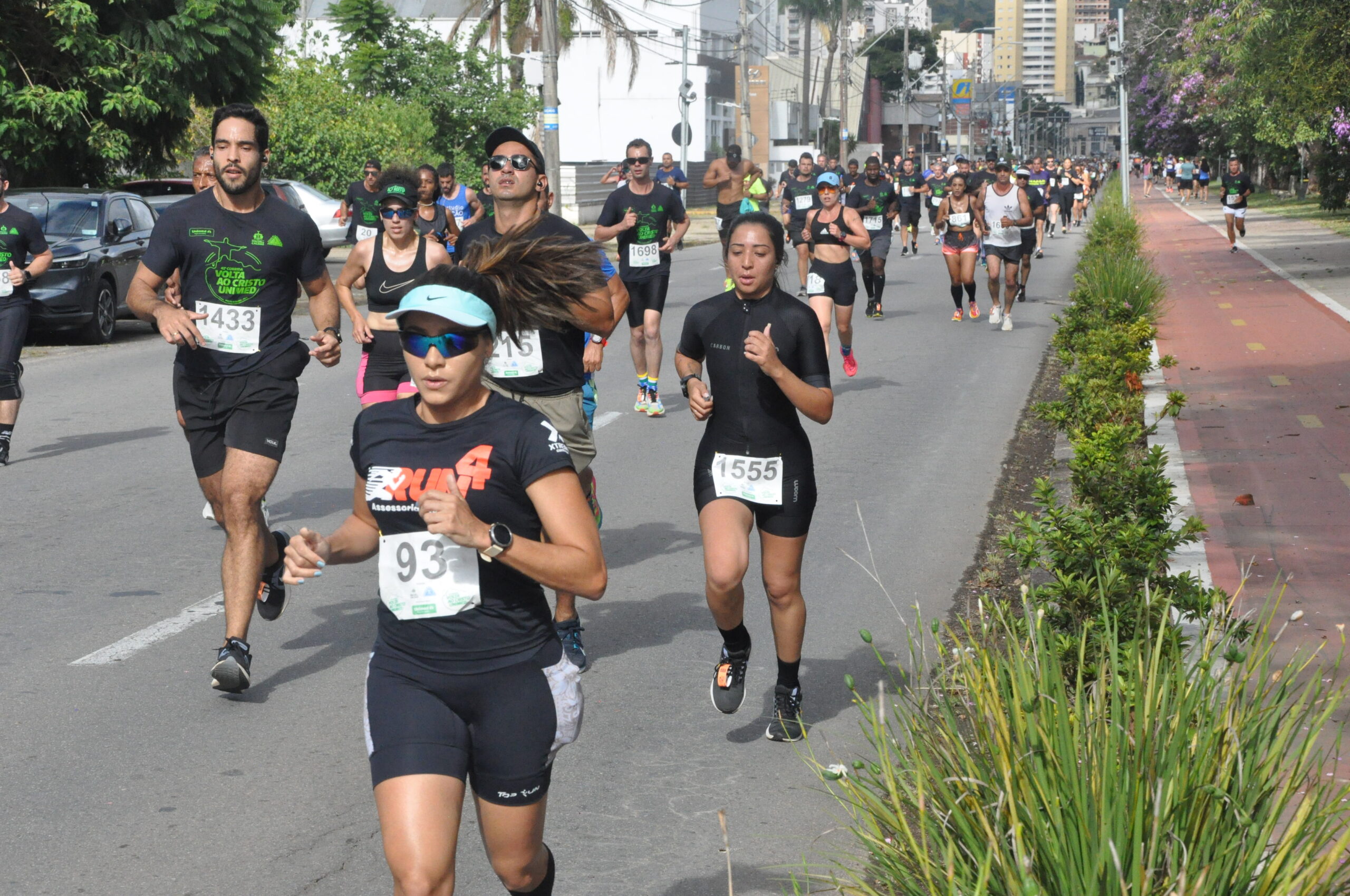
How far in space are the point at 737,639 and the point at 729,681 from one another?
152 mm

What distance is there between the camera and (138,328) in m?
20.7

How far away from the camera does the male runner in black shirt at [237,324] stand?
6008 millimetres

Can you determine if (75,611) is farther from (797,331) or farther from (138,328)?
(138,328)

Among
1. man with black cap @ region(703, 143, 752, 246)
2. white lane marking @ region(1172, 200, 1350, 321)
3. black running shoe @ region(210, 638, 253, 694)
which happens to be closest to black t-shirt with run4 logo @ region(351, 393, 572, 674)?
black running shoe @ region(210, 638, 253, 694)

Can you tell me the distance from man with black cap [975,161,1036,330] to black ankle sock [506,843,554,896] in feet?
50.1

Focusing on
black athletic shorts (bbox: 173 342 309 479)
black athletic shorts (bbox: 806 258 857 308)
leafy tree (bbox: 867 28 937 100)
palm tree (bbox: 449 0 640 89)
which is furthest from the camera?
leafy tree (bbox: 867 28 937 100)

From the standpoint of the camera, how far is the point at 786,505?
543 centimetres

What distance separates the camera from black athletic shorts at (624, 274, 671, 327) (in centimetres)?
1247

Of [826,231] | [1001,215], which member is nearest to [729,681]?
[826,231]

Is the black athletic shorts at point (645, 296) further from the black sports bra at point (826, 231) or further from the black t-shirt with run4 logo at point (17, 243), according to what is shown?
the black t-shirt with run4 logo at point (17, 243)

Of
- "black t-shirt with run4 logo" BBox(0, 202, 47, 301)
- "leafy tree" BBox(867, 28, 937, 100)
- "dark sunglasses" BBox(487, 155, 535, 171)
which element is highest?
"leafy tree" BBox(867, 28, 937, 100)

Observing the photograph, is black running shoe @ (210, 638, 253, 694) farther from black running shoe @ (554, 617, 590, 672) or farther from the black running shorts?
the black running shorts

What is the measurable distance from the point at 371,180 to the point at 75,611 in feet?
28.6

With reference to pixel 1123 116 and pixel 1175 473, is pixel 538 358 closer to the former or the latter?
pixel 1175 473
